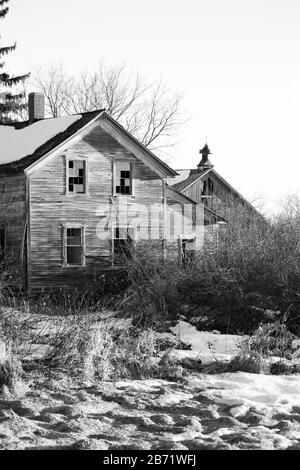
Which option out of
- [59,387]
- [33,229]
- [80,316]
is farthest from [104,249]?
[59,387]

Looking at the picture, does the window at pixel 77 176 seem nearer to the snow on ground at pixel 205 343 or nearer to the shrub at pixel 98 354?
the snow on ground at pixel 205 343

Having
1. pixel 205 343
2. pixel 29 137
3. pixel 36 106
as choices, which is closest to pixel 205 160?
pixel 36 106

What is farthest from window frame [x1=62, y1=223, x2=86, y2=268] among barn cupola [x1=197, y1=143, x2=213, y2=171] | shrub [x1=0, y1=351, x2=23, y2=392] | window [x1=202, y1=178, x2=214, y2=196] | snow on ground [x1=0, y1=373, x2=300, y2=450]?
barn cupola [x1=197, y1=143, x2=213, y2=171]

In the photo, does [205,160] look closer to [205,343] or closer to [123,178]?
[123,178]

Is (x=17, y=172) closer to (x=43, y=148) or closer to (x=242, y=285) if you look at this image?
(x=43, y=148)

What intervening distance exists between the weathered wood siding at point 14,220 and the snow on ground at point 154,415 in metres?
17.3

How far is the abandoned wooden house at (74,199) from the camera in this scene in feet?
93.9

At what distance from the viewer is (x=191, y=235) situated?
32594mm

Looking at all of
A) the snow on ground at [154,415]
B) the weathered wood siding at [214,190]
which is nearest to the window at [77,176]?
the weathered wood siding at [214,190]

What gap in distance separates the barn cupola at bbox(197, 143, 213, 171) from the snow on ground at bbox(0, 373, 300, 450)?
1459 inches

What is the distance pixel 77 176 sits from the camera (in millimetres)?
29750

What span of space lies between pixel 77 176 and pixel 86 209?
1.29 metres

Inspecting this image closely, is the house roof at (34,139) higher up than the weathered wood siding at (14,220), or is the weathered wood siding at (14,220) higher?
the house roof at (34,139)

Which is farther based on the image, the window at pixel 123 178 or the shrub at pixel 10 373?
the window at pixel 123 178
